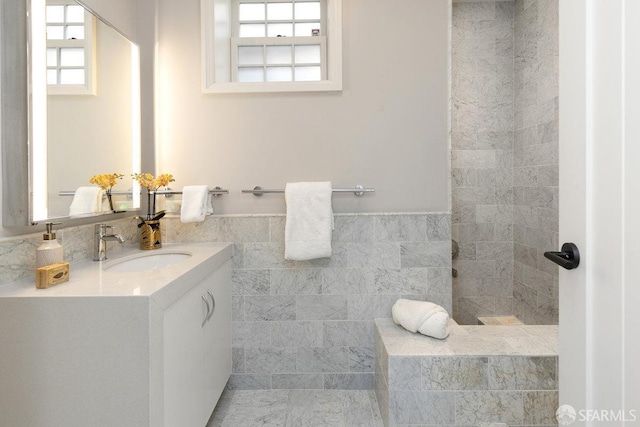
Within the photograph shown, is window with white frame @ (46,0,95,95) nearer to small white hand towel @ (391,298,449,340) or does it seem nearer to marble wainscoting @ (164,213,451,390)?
marble wainscoting @ (164,213,451,390)

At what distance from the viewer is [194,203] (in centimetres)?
217

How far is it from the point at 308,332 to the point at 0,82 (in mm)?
1888

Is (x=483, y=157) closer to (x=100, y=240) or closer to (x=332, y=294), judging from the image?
(x=332, y=294)

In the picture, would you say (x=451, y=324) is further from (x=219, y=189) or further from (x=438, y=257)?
(x=219, y=189)

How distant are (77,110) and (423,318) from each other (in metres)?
1.96

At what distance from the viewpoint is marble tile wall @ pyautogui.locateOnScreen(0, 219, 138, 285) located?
1292mm

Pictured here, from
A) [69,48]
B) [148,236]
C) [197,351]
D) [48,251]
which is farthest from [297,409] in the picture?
[69,48]

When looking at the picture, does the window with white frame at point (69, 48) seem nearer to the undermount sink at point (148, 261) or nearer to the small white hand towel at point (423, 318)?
the undermount sink at point (148, 261)

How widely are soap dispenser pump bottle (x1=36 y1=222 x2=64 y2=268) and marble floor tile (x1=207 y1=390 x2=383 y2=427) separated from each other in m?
1.18

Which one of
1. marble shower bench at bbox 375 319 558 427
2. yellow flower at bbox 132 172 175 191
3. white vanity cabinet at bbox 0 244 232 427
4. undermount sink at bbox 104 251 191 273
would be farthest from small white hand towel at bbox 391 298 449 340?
yellow flower at bbox 132 172 175 191

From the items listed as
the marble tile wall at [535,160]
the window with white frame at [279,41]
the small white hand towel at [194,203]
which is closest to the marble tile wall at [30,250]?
the small white hand towel at [194,203]

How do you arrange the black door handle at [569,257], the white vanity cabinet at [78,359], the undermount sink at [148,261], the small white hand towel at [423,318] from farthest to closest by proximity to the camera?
the small white hand towel at [423,318] → the undermount sink at [148,261] → the white vanity cabinet at [78,359] → the black door handle at [569,257]

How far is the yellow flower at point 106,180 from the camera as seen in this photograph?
180cm

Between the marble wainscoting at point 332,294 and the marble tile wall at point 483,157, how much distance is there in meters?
0.77
